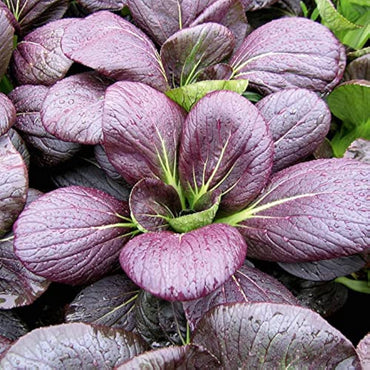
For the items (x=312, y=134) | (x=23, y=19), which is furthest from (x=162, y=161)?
(x=23, y=19)

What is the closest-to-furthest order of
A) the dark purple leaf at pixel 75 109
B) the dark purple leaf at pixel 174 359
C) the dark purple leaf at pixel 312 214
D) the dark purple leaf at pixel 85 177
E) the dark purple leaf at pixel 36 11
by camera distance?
the dark purple leaf at pixel 174 359 → the dark purple leaf at pixel 312 214 → the dark purple leaf at pixel 75 109 → the dark purple leaf at pixel 85 177 → the dark purple leaf at pixel 36 11

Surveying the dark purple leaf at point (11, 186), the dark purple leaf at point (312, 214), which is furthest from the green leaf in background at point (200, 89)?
the dark purple leaf at point (11, 186)

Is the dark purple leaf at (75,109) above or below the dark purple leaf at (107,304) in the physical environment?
above

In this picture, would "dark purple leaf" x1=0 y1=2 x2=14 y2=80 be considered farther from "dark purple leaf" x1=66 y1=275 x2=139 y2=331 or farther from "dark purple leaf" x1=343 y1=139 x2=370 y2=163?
"dark purple leaf" x1=343 y1=139 x2=370 y2=163

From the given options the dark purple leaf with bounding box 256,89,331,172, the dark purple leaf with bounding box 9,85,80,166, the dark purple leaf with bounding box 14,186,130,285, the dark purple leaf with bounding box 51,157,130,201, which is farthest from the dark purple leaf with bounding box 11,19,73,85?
the dark purple leaf with bounding box 256,89,331,172

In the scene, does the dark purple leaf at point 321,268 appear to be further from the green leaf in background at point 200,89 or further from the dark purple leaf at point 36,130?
the dark purple leaf at point 36,130
